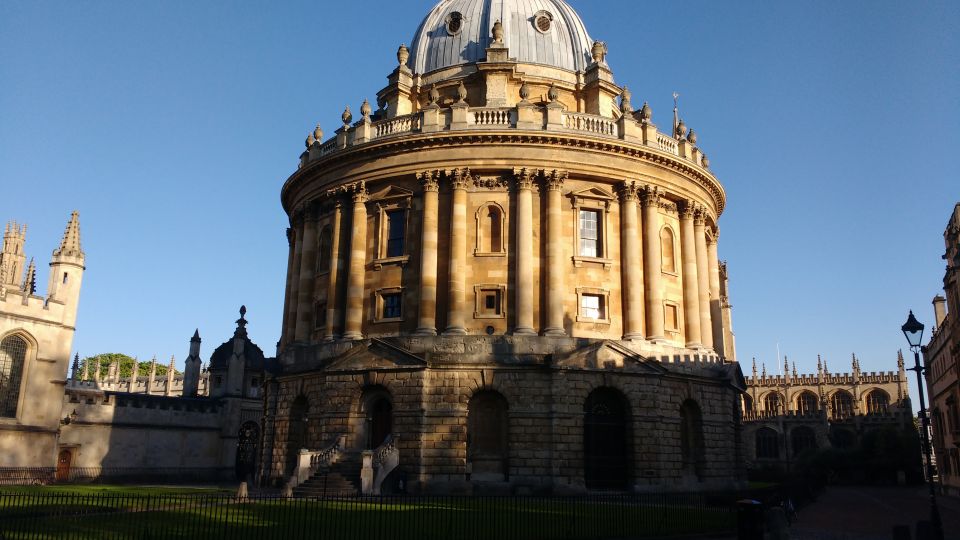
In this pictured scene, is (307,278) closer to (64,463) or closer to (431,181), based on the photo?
(431,181)

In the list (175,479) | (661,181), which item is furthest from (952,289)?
(175,479)

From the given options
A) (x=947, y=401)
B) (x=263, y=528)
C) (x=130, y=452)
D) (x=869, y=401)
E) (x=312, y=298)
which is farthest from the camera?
(x=869, y=401)

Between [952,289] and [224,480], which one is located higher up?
[952,289]

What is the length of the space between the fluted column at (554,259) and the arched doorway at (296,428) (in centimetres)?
1237

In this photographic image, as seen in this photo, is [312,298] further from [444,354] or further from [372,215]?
[444,354]

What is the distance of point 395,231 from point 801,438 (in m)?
72.0

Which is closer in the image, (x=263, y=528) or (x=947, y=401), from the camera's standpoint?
(x=263, y=528)

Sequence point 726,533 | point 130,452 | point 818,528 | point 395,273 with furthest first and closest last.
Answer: point 130,452 → point 395,273 → point 818,528 → point 726,533

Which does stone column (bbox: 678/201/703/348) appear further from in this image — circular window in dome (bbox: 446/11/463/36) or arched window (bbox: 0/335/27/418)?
arched window (bbox: 0/335/27/418)

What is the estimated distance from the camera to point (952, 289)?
46.6 meters

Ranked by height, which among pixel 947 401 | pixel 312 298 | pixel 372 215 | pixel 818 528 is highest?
pixel 372 215

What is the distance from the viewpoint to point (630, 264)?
35625 mm

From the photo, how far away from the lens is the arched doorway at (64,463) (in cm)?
4319

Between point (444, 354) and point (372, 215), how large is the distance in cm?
854
